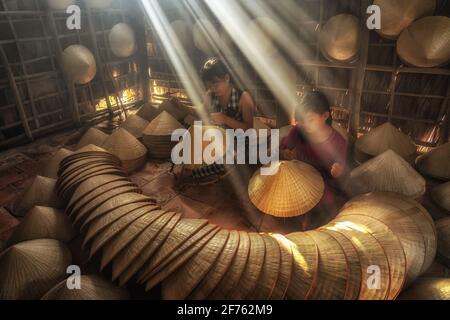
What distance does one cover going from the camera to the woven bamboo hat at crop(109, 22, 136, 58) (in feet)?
26.8

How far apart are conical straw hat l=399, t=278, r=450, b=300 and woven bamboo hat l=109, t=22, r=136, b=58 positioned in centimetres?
852

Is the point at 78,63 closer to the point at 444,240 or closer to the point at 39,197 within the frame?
the point at 39,197

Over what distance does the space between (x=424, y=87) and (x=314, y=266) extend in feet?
16.0

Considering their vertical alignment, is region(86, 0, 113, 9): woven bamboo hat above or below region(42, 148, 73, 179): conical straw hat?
above

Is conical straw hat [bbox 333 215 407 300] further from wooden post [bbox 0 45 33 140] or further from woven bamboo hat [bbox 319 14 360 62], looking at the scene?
wooden post [bbox 0 45 33 140]

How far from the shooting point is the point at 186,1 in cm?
770

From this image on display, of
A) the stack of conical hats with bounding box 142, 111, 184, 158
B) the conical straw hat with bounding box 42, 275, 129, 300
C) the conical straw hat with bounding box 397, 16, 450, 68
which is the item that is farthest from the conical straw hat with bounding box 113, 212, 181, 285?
the conical straw hat with bounding box 397, 16, 450, 68

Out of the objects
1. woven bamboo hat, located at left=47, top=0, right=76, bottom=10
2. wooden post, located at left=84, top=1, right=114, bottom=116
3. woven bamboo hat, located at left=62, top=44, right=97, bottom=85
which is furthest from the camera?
wooden post, located at left=84, top=1, right=114, bottom=116

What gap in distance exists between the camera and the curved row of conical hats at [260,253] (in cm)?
249

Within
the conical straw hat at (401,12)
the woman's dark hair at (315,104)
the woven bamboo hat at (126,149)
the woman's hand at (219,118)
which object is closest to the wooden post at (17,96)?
the woven bamboo hat at (126,149)

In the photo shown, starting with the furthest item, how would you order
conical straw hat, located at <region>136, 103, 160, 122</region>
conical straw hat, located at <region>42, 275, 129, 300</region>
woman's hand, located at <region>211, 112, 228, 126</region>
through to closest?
conical straw hat, located at <region>136, 103, 160, 122</region>, woman's hand, located at <region>211, 112, 228, 126</region>, conical straw hat, located at <region>42, 275, 129, 300</region>

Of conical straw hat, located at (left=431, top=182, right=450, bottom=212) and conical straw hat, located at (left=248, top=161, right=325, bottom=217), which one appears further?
conical straw hat, located at (left=431, top=182, right=450, bottom=212)

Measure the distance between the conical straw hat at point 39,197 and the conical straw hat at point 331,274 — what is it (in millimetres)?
3717

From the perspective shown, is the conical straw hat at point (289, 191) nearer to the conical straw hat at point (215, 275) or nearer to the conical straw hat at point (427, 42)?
the conical straw hat at point (215, 275)
